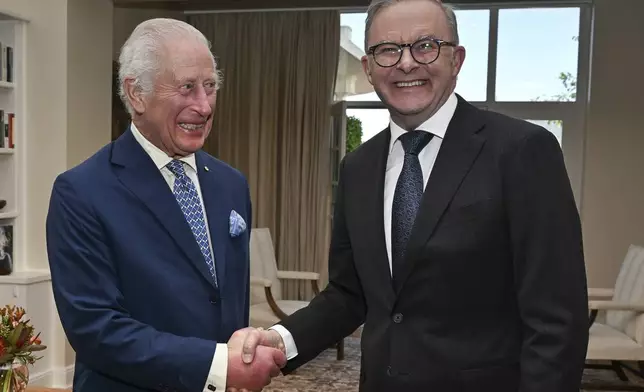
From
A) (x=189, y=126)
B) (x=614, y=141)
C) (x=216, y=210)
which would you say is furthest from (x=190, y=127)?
(x=614, y=141)

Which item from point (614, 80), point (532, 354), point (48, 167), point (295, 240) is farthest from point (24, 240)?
point (614, 80)

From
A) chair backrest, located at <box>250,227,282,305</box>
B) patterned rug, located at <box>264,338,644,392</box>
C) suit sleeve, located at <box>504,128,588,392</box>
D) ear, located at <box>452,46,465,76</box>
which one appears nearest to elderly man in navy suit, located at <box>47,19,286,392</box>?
ear, located at <box>452,46,465,76</box>

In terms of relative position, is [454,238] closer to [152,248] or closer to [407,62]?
[407,62]

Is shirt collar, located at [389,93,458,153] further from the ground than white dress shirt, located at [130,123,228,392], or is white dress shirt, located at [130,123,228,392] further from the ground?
shirt collar, located at [389,93,458,153]

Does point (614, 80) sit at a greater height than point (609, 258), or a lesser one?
greater

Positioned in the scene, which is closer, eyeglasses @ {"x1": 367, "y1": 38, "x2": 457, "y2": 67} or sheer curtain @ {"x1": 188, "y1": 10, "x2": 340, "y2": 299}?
eyeglasses @ {"x1": 367, "y1": 38, "x2": 457, "y2": 67}

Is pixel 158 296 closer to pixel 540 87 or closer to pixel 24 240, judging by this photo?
pixel 24 240

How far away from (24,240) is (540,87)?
4.77 m

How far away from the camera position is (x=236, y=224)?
66.6 inches

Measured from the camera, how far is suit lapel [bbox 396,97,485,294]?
1.40 m

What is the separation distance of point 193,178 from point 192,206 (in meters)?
0.09

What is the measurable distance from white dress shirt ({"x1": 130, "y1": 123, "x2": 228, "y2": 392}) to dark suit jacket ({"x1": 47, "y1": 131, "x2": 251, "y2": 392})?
0.02 m

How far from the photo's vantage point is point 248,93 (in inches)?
273

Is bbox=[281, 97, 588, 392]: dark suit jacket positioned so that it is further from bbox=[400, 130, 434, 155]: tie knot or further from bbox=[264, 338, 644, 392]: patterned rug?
bbox=[264, 338, 644, 392]: patterned rug
